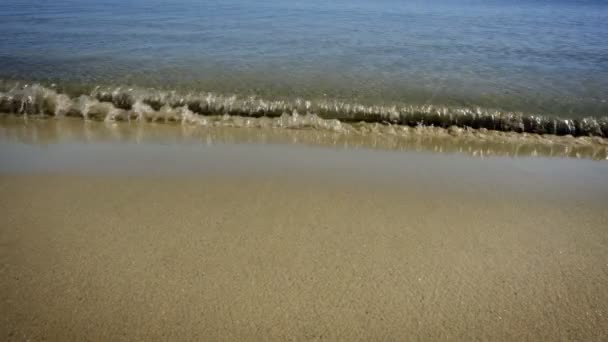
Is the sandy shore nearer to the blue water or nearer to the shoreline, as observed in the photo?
the shoreline

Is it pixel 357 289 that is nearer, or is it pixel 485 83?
pixel 357 289

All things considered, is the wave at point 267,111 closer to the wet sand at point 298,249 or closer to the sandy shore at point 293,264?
the wet sand at point 298,249

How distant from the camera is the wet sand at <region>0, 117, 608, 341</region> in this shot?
6.59 feet

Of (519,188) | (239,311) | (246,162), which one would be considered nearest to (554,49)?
(519,188)

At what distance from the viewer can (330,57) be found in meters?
8.15

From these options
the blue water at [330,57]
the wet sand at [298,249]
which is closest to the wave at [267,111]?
the blue water at [330,57]

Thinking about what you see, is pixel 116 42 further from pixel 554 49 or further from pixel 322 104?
pixel 554 49

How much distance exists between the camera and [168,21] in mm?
12797

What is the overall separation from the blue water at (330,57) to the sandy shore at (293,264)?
126 inches

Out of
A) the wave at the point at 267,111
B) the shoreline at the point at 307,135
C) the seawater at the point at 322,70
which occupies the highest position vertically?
the seawater at the point at 322,70

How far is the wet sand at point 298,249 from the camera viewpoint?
2010 millimetres

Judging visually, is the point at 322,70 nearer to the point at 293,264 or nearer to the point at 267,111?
the point at 267,111

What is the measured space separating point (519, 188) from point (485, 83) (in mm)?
3792

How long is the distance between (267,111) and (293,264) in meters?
3.70
